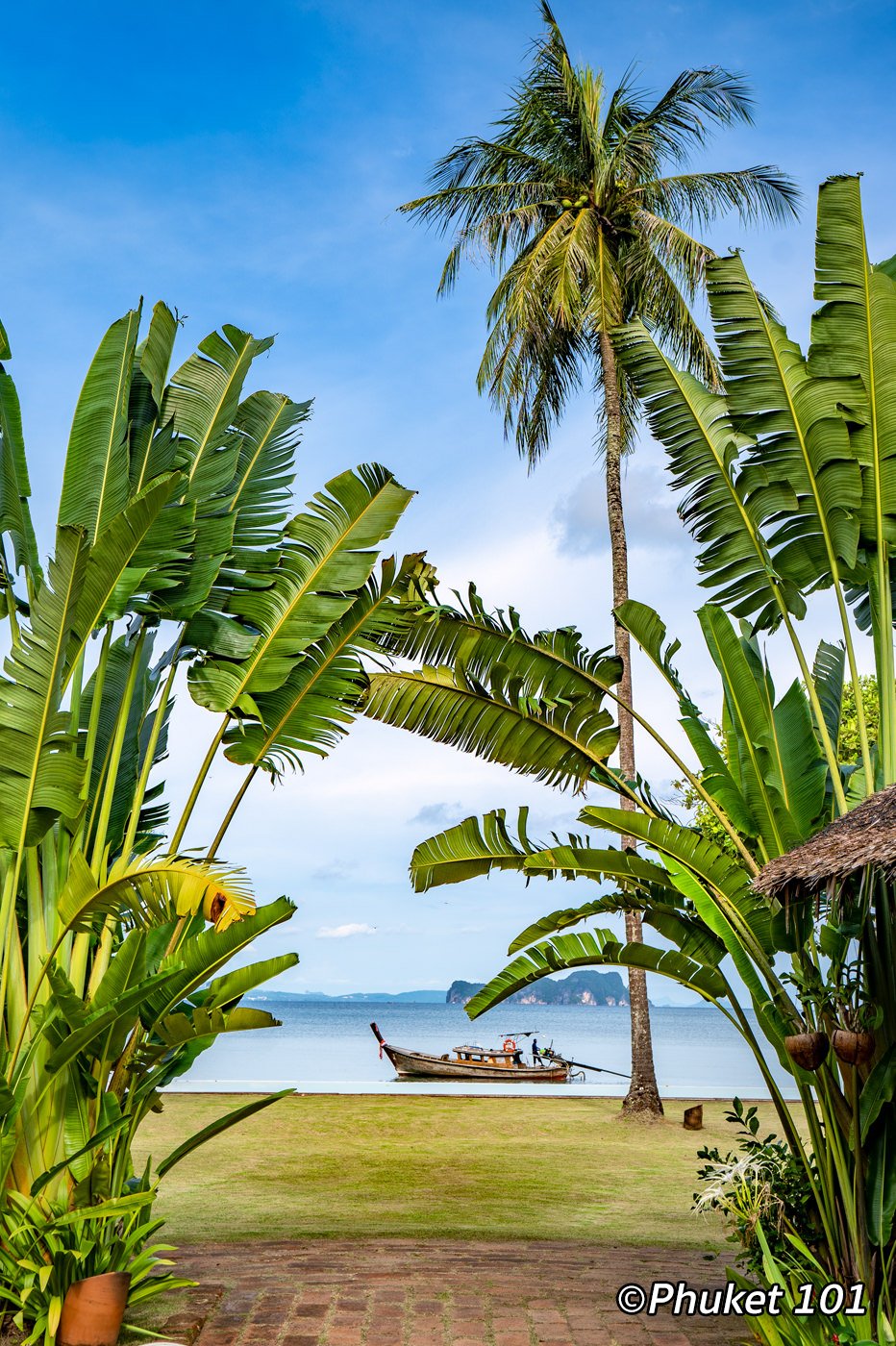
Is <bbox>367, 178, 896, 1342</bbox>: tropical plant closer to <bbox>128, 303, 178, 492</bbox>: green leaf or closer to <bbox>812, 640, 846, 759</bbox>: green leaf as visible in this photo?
<bbox>812, 640, 846, 759</bbox>: green leaf

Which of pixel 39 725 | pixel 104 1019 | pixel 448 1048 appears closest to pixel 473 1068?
pixel 104 1019

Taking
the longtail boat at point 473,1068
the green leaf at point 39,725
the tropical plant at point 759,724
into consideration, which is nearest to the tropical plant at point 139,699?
the green leaf at point 39,725

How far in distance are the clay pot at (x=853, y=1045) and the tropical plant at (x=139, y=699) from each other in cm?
242

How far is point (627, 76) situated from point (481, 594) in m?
11.3

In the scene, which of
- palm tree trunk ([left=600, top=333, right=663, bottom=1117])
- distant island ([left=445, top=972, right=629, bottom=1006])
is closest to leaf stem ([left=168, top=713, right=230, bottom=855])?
palm tree trunk ([left=600, top=333, right=663, bottom=1117])

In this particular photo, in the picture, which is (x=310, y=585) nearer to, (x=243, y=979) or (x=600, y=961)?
(x=243, y=979)

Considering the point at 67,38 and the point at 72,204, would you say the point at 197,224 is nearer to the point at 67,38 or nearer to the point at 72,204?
the point at 72,204

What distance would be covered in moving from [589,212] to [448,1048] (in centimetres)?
5297

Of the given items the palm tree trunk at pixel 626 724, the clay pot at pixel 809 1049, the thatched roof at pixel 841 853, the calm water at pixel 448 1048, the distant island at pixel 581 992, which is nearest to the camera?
the thatched roof at pixel 841 853

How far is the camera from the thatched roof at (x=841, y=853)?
12.5 ft

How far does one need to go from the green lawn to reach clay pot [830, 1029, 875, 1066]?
2618 millimetres

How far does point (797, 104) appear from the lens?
7492 millimetres

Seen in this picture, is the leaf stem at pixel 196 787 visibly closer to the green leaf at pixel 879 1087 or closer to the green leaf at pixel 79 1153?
the green leaf at pixel 79 1153

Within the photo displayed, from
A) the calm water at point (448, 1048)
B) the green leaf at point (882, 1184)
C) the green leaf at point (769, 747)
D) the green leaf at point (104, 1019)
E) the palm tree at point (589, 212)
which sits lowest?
the calm water at point (448, 1048)
